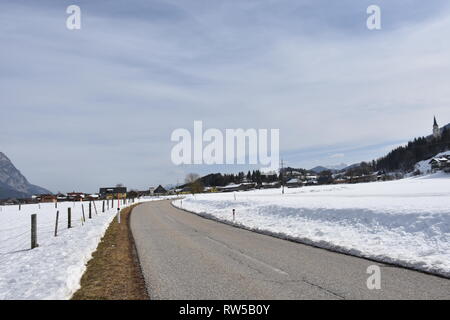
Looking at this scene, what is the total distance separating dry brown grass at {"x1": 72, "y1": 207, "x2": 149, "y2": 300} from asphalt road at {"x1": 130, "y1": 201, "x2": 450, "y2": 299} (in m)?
0.30

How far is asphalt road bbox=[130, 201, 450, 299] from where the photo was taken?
22.1 ft

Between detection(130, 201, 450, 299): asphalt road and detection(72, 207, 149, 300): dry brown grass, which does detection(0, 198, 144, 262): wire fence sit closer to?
detection(72, 207, 149, 300): dry brown grass

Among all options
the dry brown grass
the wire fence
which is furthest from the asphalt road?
the wire fence

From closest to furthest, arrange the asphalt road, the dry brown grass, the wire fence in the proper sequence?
the asphalt road < the dry brown grass < the wire fence

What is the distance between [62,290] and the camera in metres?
6.98

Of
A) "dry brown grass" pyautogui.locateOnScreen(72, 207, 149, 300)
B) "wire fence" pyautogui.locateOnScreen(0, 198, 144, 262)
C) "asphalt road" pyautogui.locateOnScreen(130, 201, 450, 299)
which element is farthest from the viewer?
"wire fence" pyautogui.locateOnScreen(0, 198, 144, 262)

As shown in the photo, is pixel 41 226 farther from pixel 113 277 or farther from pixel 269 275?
pixel 269 275

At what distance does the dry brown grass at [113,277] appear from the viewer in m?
6.97

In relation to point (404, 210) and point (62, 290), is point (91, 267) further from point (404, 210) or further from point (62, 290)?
point (404, 210)

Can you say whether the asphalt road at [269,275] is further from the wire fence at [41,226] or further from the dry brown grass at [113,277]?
the wire fence at [41,226]

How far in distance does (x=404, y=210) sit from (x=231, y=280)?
11663 mm
